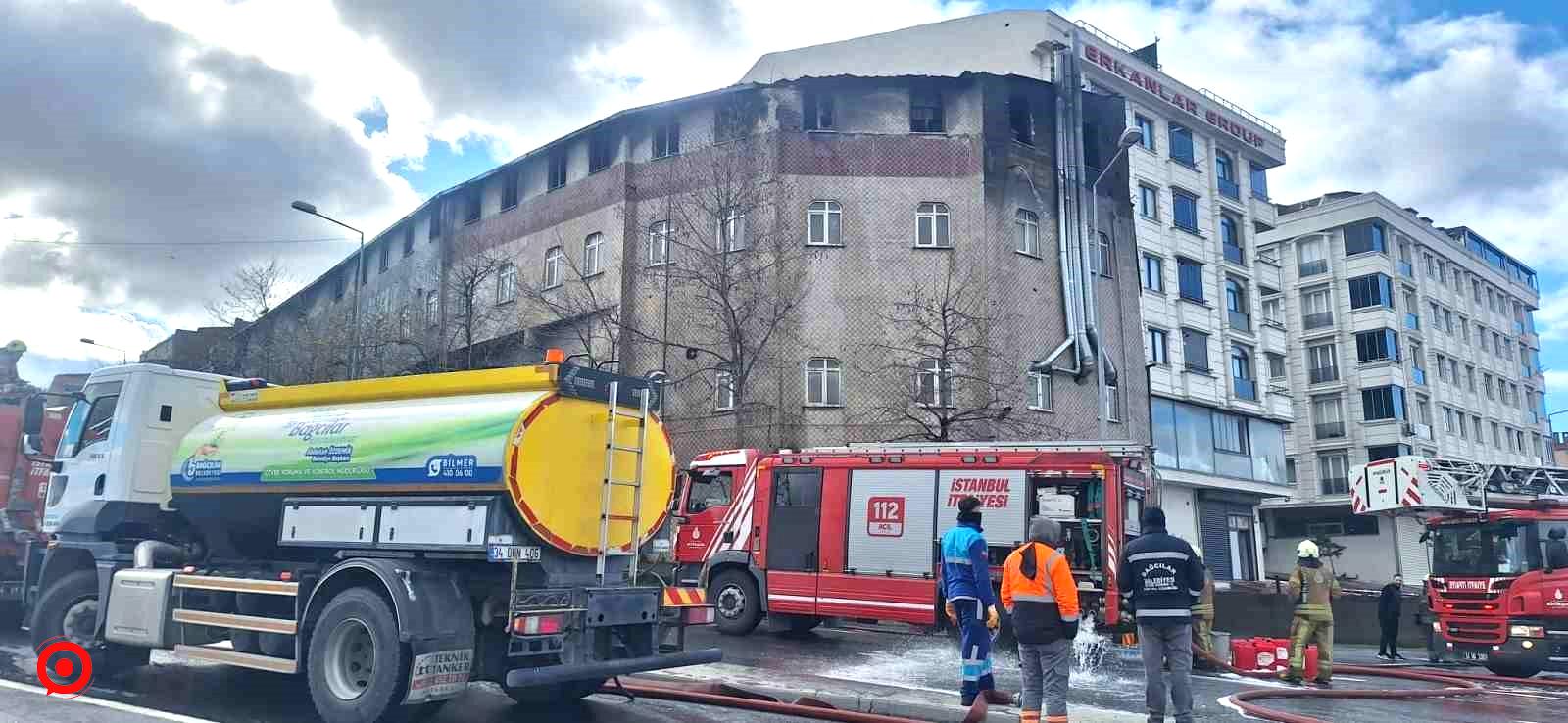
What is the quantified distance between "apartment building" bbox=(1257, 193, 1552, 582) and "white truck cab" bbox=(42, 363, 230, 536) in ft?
131

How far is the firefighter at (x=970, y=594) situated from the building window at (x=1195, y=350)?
1100 inches

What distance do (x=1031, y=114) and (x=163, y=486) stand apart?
25.4m

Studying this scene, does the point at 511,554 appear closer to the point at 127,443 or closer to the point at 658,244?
the point at 127,443

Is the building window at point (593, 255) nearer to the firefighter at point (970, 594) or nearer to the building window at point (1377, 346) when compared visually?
the firefighter at point (970, 594)

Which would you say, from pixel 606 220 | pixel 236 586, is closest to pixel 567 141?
pixel 606 220

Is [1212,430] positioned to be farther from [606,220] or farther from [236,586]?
[236,586]

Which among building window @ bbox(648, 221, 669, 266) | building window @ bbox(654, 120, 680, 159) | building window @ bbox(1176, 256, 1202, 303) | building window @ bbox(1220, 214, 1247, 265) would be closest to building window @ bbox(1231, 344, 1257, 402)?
building window @ bbox(1176, 256, 1202, 303)

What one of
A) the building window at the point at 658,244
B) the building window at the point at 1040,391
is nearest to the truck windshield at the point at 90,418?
the building window at the point at 658,244

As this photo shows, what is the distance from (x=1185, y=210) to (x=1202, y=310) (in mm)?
3679

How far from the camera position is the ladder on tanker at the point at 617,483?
866cm

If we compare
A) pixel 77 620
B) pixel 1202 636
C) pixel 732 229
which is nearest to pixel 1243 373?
pixel 732 229

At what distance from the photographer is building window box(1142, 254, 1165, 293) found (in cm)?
3412

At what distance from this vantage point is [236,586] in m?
8.95

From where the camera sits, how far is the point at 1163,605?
7.89 metres
